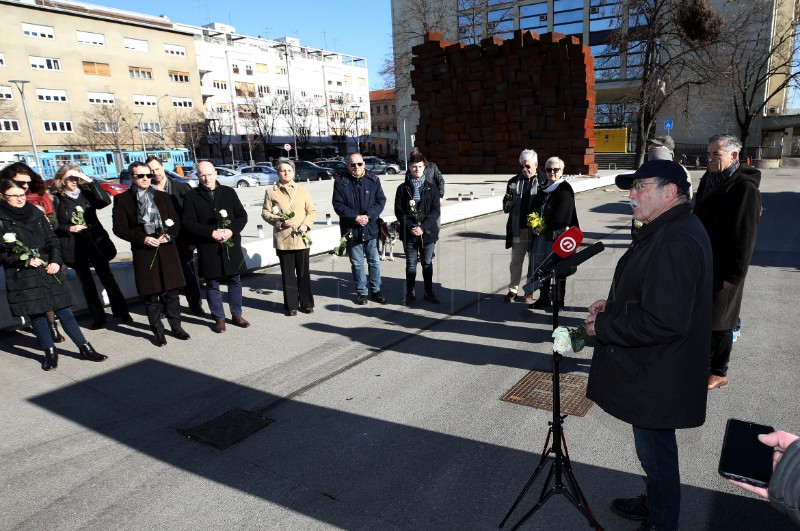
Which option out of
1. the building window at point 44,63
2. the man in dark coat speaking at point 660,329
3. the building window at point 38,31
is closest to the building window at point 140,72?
the building window at point 44,63

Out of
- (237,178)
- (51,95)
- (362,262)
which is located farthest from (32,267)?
(51,95)

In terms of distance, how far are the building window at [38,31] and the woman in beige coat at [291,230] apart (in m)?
60.3

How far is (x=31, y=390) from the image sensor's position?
484 cm

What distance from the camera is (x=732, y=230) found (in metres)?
3.97

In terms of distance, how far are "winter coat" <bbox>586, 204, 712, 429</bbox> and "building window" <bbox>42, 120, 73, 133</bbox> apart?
6355cm

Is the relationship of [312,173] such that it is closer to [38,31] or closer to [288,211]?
Answer: [288,211]

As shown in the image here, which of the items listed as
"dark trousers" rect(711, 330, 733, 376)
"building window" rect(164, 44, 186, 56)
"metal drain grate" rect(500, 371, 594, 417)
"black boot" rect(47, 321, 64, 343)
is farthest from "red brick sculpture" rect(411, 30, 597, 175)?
"building window" rect(164, 44, 186, 56)

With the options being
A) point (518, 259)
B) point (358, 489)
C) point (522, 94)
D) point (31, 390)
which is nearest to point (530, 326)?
point (518, 259)

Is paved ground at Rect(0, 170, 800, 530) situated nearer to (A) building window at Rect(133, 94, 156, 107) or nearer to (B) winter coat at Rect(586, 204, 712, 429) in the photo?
(B) winter coat at Rect(586, 204, 712, 429)

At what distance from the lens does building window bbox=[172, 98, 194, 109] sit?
203 feet

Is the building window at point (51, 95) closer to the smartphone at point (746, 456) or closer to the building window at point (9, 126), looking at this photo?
the building window at point (9, 126)

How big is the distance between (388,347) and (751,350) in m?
3.65

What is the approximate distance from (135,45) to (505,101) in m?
50.0

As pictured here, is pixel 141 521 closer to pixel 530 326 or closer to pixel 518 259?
pixel 530 326
